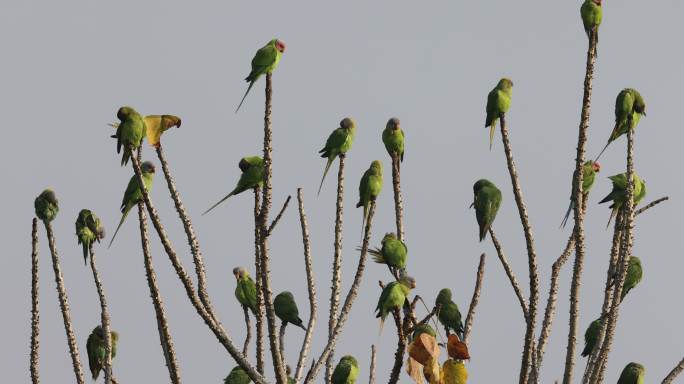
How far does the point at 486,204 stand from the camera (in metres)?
9.31

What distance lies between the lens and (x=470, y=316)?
28.5ft

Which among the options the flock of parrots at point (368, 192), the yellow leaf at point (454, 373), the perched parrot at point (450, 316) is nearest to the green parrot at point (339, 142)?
the flock of parrots at point (368, 192)

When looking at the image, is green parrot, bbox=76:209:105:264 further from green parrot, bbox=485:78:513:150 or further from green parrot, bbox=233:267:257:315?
green parrot, bbox=485:78:513:150

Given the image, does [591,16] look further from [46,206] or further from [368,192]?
[46,206]

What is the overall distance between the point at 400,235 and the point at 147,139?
2.34m

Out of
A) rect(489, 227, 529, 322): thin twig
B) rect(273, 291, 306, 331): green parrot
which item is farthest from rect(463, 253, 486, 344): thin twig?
rect(273, 291, 306, 331): green parrot

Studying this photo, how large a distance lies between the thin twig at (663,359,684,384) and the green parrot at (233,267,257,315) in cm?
481

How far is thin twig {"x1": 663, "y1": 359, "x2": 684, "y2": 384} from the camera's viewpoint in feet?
24.8

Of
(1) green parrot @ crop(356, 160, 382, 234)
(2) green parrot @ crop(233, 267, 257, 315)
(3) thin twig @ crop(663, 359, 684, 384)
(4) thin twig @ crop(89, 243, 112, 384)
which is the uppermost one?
(1) green parrot @ crop(356, 160, 382, 234)

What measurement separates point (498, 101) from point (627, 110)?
1.00 metres

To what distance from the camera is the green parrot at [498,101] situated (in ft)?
30.8

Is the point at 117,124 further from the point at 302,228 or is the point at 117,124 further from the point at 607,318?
the point at 607,318

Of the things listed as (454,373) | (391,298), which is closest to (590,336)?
(391,298)

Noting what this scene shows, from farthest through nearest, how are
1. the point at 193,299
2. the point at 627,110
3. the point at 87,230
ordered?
1. the point at 87,230
2. the point at 627,110
3. the point at 193,299
